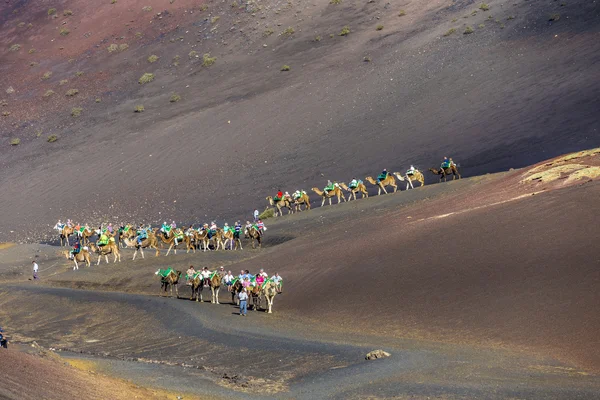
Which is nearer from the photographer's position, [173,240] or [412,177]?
[173,240]

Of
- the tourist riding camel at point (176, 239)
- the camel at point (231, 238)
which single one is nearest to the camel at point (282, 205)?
the camel at point (231, 238)

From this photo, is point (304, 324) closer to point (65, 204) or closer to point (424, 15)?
point (65, 204)

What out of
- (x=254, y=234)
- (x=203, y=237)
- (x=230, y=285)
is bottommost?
(x=230, y=285)

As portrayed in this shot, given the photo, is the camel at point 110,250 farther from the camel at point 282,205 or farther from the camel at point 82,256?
the camel at point 282,205

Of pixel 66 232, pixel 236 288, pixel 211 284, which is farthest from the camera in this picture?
pixel 66 232

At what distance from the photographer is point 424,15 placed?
84.6m

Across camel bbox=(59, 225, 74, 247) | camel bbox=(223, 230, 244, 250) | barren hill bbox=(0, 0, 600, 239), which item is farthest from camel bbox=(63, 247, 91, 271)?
barren hill bbox=(0, 0, 600, 239)

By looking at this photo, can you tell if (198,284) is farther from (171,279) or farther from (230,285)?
(171,279)

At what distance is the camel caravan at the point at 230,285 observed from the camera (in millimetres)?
35562

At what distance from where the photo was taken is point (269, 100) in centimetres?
7881

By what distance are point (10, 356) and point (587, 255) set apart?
52.9ft

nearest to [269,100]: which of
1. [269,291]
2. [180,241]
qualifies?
[180,241]

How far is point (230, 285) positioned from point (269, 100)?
1661 inches

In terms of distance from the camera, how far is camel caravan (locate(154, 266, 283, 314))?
35.6 m
